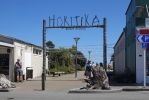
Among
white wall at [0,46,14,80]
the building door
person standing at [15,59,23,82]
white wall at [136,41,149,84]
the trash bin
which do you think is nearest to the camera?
white wall at [136,41,149,84]

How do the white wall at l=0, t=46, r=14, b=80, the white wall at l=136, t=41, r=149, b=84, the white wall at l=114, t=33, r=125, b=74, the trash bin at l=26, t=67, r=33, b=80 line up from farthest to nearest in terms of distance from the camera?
the white wall at l=114, t=33, r=125, b=74 → the trash bin at l=26, t=67, r=33, b=80 → the white wall at l=0, t=46, r=14, b=80 → the white wall at l=136, t=41, r=149, b=84

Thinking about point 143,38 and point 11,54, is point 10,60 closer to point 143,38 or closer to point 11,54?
point 11,54

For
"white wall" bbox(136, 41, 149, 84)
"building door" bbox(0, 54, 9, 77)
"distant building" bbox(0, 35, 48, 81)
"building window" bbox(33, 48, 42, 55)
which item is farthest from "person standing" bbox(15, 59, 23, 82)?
"building window" bbox(33, 48, 42, 55)

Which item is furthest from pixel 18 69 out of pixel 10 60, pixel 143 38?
pixel 143 38

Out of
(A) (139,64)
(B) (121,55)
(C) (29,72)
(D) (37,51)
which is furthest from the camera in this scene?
(B) (121,55)

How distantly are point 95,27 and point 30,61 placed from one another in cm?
848

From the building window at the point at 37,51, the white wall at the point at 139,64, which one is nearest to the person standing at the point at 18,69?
the white wall at the point at 139,64

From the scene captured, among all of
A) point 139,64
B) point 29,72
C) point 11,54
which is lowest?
point 29,72

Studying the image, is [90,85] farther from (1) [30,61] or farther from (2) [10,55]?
(1) [30,61]

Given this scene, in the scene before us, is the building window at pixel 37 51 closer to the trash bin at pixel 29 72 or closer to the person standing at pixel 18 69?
the trash bin at pixel 29 72

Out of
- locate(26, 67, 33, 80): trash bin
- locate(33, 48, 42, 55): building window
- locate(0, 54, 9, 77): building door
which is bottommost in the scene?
locate(26, 67, 33, 80): trash bin

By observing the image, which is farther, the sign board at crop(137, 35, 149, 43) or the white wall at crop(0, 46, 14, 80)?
the white wall at crop(0, 46, 14, 80)

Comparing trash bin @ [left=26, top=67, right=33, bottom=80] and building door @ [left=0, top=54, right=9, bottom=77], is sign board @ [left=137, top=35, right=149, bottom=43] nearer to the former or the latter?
building door @ [left=0, top=54, right=9, bottom=77]

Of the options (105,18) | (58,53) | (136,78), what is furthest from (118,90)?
(58,53)
